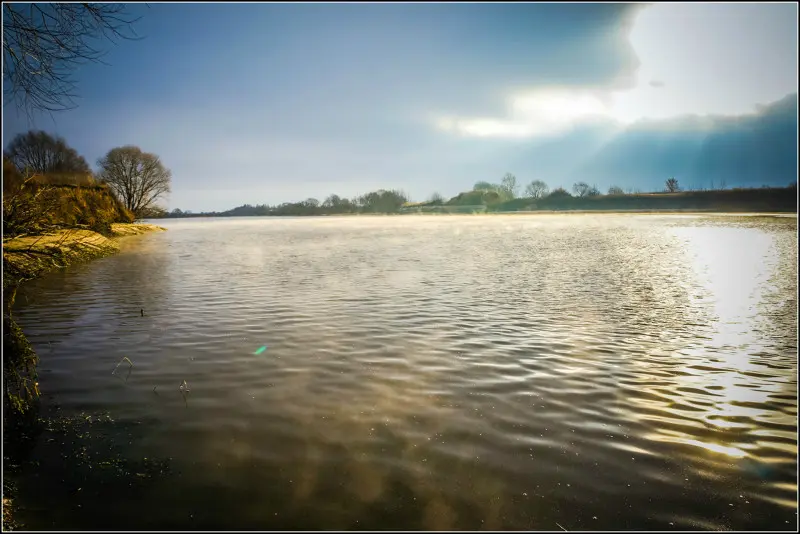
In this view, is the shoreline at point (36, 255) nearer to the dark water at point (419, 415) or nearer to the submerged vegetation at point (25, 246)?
the submerged vegetation at point (25, 246)

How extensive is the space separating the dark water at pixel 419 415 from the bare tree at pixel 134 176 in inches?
3300

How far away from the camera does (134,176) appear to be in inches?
3369

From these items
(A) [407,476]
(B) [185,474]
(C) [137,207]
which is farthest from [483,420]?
(C) [137,207]

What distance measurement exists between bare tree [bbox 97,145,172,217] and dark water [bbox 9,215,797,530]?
83.8 metres

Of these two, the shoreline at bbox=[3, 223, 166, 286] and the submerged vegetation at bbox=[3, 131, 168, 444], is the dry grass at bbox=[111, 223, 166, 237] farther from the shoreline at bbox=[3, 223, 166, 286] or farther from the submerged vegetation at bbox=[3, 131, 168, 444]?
the shoreline at bbox=[3, 223, 166, 286]

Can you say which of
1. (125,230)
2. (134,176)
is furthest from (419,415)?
(134,176)

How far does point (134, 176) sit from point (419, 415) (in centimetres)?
9912

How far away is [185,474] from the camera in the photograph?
16.4ft

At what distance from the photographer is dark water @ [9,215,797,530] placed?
4.49 meters

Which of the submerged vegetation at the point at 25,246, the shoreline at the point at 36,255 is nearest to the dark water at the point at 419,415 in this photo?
the submerged vegetation at the point at 25,246

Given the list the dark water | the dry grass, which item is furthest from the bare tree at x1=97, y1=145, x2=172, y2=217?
the dark water

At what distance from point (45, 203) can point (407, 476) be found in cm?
576

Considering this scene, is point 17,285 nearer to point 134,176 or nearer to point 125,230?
point 125,230

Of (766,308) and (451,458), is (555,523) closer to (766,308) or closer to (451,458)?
(451,458)
